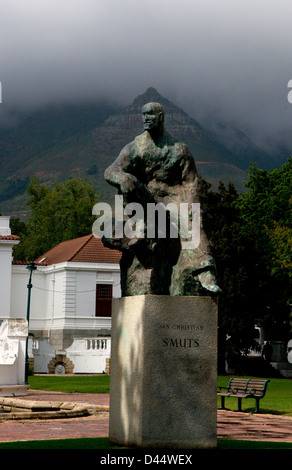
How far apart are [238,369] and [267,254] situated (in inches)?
263

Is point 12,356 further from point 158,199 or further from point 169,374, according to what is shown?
point 169,374

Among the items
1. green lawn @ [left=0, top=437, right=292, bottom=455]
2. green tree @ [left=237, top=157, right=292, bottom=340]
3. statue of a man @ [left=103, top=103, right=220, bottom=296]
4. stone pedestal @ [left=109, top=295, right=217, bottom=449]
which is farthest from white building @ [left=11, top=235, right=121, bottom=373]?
stone pedestal @ [left=109, top=295, right=217, bottom=449]

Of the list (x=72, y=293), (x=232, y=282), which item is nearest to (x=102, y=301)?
(x=72, y=293)

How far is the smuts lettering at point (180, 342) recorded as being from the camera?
29.1 ft

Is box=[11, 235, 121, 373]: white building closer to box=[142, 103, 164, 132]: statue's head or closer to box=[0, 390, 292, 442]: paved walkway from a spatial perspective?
box=[0, 390, 292, 442]: paved walkway

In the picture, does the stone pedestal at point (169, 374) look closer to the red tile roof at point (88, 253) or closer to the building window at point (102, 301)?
the red tile roof at point (88, 253)

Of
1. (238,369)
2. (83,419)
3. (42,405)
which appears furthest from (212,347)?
(238,369)

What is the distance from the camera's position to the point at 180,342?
8922 mm

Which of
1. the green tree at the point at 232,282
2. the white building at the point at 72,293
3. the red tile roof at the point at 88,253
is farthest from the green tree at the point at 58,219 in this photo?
the green tree at the point at 232,282

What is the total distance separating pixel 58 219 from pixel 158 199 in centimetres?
5901

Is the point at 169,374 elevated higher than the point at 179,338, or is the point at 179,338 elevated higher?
the point at 179,338

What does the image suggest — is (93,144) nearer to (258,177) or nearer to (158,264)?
(258,177)
